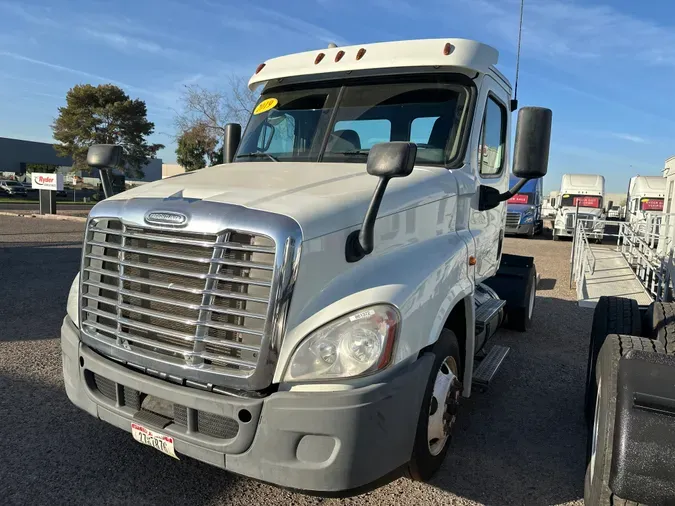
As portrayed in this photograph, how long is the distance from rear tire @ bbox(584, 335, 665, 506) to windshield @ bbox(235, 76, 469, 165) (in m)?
1.62

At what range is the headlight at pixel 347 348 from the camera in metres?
2.34

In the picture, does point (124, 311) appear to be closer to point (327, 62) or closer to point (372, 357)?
point (372, 357)

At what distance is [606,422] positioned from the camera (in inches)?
101

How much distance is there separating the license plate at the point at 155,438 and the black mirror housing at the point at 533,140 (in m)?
2.74

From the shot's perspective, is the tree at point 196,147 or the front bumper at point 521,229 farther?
the tree at point 196,147

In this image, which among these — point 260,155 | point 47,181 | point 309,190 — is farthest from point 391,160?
point 47,181

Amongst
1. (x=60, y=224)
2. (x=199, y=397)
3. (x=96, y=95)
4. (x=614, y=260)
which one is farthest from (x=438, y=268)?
(x=96, y=95)

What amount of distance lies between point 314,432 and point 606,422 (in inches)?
58.0

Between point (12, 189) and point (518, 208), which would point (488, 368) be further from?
point (12, 189)

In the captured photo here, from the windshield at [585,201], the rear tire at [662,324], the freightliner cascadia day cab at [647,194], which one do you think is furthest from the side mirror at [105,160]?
the windshield at [585,201]

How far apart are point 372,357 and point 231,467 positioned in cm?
85

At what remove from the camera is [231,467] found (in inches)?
95.4

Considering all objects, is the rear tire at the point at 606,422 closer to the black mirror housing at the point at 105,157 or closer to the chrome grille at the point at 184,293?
the chrome grille at the point at 184,293

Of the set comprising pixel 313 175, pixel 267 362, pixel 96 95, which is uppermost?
pixel 96 95
